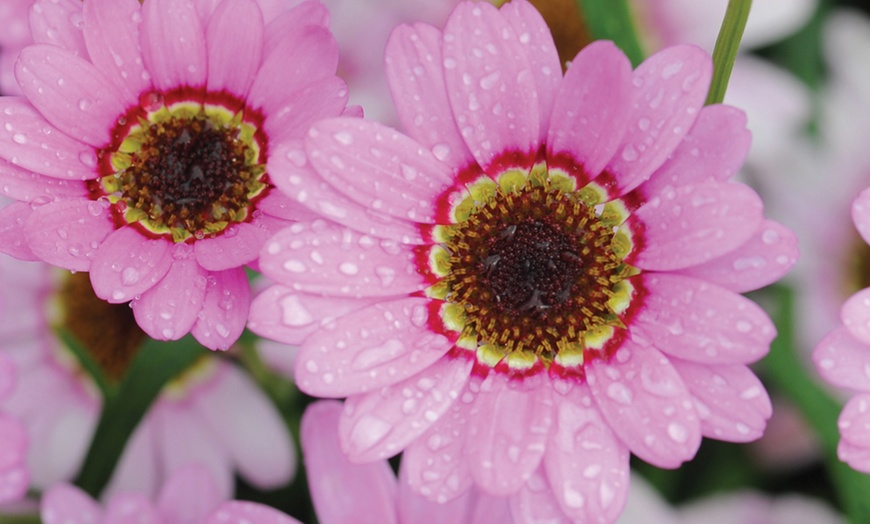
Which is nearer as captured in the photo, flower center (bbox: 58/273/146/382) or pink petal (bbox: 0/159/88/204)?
pink petal (bbox: 0/159/88/204)

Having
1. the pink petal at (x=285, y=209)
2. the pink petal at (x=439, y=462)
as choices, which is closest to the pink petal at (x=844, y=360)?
the pink petal at (x=439, y=462)

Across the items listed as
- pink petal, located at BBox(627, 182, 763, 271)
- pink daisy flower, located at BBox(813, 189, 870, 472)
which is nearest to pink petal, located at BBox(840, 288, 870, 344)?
pink daisy flower, located at BBox(813, 189, 870, 472)

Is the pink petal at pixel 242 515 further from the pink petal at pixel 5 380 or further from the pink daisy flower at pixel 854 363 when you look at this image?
the pink daisy flower at pixel 854 363

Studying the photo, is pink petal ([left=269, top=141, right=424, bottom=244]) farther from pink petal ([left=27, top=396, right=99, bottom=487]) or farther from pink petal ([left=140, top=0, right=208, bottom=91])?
pink petal ([left=27, top=396, right=99, bottom=487])

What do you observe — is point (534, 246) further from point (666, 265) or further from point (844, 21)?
point (844, 21)

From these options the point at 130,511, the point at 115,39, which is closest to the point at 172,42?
the point at 115,39

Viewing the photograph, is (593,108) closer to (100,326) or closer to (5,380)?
(5,380)
